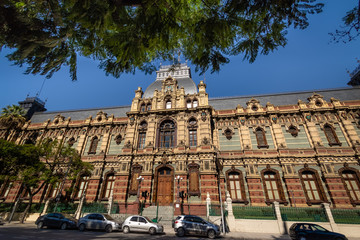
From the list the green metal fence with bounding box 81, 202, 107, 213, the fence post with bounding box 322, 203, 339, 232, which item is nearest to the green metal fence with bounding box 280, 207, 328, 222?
the fence post with bounding box 322, 203, 339, 232

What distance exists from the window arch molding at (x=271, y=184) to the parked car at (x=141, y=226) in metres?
12.3

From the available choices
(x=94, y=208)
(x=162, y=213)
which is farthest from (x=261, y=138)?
(x=94, y=208)

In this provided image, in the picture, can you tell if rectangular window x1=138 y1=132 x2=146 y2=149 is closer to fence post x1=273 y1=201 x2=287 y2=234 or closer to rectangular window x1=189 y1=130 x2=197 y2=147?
rectangular window x1=189 y1=130 x2=197 y2=147

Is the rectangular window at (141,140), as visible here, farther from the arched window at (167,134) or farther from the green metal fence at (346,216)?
the green metal fence at (346,216)

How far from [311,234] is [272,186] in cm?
780

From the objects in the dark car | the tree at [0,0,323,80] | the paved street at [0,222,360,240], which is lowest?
the paved street at [0,222,360,240]

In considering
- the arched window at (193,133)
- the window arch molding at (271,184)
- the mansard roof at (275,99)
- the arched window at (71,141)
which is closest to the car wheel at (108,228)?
the arched window at (193,133)

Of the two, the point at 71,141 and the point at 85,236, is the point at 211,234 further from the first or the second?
the point at 71,141

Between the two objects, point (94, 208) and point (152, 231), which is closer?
point (152, 231)

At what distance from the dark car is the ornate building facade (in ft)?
20.1

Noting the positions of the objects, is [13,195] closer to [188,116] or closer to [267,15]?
[188,116]

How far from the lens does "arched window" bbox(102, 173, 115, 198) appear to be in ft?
68.4

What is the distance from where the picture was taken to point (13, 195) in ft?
73.6

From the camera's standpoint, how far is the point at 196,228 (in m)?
12.1
